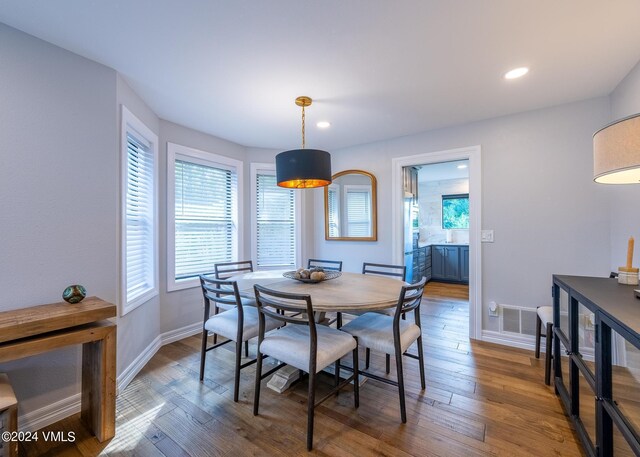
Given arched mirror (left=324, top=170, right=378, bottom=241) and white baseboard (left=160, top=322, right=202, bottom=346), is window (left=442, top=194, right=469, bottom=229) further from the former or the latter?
white baseboard (left=160, top=322, right=202, bottom=346)

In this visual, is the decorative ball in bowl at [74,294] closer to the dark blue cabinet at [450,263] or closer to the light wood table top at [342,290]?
the light wood table top at [342,290]

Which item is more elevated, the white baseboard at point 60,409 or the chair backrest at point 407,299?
the chair backrest at point 407,299

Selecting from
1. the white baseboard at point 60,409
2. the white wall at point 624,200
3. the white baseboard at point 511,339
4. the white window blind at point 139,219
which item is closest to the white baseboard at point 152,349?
the white baseboard at point 60,409

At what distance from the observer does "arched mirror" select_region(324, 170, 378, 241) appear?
3.90m

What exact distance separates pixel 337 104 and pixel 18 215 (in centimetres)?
247

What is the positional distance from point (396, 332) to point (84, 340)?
1.86m

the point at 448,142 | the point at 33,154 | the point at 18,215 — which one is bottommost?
the point at 18,215

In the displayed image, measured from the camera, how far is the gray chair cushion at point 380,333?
1.89 m

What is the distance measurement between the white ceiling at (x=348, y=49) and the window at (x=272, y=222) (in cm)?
136

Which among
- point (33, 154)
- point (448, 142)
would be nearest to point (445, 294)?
point (448, 142)

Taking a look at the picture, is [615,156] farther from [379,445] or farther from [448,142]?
[448,142]

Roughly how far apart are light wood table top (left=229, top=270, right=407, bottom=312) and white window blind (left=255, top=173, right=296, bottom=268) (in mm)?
1278

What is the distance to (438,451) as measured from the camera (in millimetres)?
1559

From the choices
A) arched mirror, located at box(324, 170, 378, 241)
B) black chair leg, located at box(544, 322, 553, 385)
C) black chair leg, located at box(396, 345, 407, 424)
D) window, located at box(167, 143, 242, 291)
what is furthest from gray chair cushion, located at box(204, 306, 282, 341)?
black chair leg, located at box(544, 322, 553, 385)
